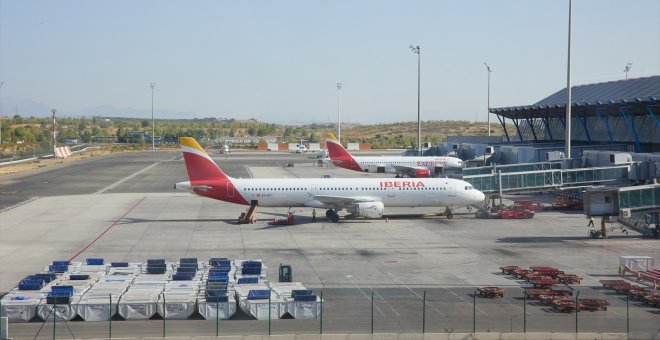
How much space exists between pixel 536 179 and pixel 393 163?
4541 centimetres

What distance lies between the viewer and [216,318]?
98.5 feet

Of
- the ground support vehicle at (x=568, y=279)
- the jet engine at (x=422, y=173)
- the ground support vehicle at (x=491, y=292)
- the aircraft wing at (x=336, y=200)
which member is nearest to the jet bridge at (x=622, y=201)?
the ground support vehicle at (x=568, y=279)

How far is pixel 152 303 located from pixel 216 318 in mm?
2875

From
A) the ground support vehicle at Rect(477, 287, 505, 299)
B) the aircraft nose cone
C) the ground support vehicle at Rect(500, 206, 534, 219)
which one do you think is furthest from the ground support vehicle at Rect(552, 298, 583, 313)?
the ground support vehicle at Rect(500, 206, 534, 219)

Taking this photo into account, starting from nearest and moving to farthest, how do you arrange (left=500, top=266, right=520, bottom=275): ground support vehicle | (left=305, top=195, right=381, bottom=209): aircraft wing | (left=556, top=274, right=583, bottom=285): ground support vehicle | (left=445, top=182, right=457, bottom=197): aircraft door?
(left=556, top=274, right=583, bottom=285): ground support vehicle
(left=500, top=266, right=520, bottom=275): ground support vehicle
(left=305, top=195, right=381, bottom=209): aircraft wing
(left=445, top=182, right=457, bottom=197): aircraft door

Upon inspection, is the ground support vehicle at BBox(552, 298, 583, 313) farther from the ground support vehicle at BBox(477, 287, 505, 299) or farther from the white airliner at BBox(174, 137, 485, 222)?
the white airliner at BBox(174, 137, 485, 222)

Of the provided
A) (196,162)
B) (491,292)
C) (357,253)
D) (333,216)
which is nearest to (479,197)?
(333,216)

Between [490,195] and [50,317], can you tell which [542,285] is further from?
[490,195]

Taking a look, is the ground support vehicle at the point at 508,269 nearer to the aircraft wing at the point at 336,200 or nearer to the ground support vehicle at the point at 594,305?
the ground support vehicle at the point at 594,305

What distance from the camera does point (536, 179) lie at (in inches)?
2685

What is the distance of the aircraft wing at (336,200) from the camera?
6162cm

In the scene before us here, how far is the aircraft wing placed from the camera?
202 ft

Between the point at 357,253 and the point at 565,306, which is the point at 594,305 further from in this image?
the point at 357,253

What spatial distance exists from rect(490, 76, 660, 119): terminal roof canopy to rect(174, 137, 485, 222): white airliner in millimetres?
29157
